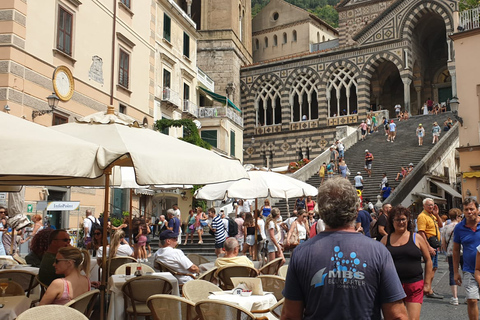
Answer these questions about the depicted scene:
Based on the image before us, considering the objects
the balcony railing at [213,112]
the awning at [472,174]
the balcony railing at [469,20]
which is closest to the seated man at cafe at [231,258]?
the awning at [472,174]

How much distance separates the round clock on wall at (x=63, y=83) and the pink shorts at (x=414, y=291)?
44.2ft

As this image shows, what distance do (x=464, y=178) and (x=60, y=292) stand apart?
18.3 meters

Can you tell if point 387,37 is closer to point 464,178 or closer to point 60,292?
point 464,178

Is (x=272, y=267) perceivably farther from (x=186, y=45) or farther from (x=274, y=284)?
(x=186, y=45)

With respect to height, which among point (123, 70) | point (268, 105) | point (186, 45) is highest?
point (186, 45)

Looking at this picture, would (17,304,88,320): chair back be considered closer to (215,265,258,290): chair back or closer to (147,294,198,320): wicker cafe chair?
(147,294,198,320): wicker cafe chair

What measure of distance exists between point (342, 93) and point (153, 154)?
116 ft

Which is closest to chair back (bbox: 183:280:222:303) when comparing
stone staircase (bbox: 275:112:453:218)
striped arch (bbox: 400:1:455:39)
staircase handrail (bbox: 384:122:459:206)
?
staircase handrail (bbox: 384:122:459:206)

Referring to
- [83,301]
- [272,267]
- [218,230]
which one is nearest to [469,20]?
[218,230]

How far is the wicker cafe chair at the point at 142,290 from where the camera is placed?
5.45 metres

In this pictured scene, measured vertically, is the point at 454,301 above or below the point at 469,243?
below

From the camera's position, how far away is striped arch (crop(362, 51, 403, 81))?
3503 centimetres

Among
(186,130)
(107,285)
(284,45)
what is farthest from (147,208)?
(284,45)

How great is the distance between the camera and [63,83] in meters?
16.1
